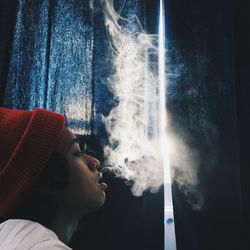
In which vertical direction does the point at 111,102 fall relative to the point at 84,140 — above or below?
above

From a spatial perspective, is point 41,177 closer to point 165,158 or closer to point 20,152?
point 20,152

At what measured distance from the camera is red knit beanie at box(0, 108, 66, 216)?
86 cm

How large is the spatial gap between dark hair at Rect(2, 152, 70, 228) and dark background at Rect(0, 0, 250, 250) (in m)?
0.63

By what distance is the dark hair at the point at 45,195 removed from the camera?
96 cm

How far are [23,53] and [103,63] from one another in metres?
0.51

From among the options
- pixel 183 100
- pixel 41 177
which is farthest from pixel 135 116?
pixel 41 177

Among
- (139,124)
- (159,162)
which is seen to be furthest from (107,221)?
(139,124)

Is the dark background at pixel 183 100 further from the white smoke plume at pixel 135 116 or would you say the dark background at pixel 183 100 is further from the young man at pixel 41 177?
the young man at pixel 41 177

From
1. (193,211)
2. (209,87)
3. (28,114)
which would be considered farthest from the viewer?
(209,87)

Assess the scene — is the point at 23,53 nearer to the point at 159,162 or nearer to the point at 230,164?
the point at 159,162

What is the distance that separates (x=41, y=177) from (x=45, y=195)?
75mm

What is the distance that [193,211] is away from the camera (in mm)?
1520

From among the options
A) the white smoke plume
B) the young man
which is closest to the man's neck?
the young man

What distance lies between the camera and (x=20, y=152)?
861 mm
